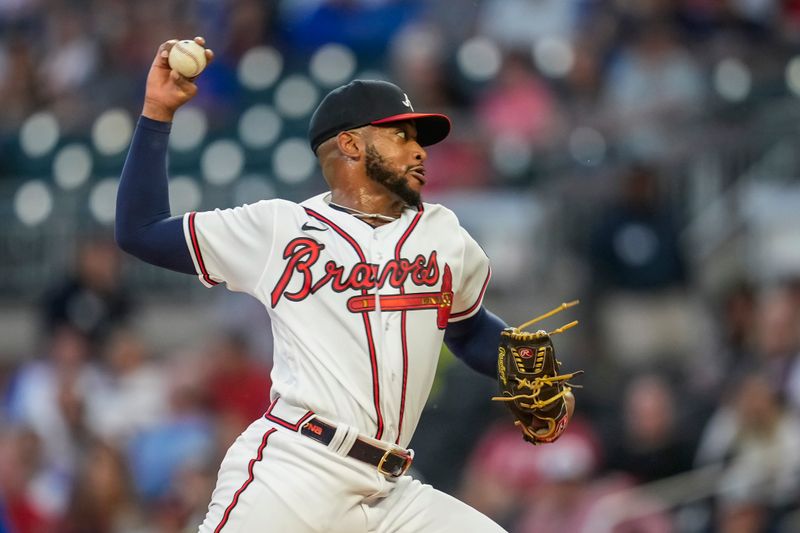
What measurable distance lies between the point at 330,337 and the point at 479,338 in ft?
2.12

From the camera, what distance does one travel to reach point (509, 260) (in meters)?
8.97

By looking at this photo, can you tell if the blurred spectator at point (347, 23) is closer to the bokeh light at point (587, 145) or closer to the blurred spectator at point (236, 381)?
the bokeh light at point (587, 145)

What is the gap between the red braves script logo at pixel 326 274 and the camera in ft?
12.8

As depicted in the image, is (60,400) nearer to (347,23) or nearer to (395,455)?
(347,23)

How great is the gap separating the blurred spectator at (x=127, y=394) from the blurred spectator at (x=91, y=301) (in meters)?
0.22

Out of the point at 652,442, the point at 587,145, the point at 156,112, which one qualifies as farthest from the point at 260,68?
the point at 156,112

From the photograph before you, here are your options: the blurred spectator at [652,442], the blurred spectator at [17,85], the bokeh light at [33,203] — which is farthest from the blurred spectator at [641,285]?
the blurred spectator at [17,85]

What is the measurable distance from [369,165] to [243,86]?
7.37 metres

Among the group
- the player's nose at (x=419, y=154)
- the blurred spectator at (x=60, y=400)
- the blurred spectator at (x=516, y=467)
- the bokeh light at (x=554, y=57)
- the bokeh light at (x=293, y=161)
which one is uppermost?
the bokeh light at (x=554, y=57)

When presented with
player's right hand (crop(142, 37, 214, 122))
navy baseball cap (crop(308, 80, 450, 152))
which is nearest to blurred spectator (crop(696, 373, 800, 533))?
navy baseball cap (crop(308, 80, 450, 152))

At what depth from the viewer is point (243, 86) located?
36.9ft

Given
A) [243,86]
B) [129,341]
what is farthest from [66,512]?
[243,86]

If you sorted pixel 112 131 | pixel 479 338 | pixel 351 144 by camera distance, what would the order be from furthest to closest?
pixel 112 131
pixel 479 338
pixel 351 144

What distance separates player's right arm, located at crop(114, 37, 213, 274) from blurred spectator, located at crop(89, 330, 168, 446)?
15.8 ft
